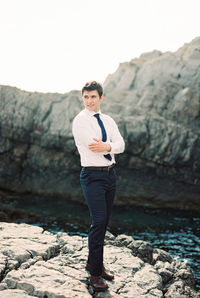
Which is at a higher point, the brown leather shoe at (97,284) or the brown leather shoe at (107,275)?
the brown leather shoe at (97,284)

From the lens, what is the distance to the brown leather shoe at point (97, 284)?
4.30 m

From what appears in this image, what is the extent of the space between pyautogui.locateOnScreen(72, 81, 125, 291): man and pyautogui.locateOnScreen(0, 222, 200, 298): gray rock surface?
544mm

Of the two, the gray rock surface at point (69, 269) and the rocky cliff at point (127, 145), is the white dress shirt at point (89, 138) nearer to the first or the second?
the gray rock surface at point (69, 269)

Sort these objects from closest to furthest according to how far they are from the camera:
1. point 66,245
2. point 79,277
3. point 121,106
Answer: point 79,277, point 66,245, point 121,106

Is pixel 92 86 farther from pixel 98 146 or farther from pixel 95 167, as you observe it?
pixel 95 167

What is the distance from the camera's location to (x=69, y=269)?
4.93 metres

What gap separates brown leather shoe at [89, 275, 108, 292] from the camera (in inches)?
169

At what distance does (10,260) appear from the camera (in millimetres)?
4785

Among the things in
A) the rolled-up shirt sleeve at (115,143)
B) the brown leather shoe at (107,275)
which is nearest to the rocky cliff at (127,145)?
the rolled-up shirt sleeve at (115,143)

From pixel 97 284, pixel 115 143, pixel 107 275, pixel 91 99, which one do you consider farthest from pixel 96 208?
pixel 91 99

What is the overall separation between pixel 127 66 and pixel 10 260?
34.3 meters

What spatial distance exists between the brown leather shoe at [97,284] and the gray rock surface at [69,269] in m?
0.08

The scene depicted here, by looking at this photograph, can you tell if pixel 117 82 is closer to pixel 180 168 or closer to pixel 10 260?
pixel 180 168

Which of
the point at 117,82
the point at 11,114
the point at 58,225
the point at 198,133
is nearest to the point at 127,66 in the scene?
the point at 117,82
